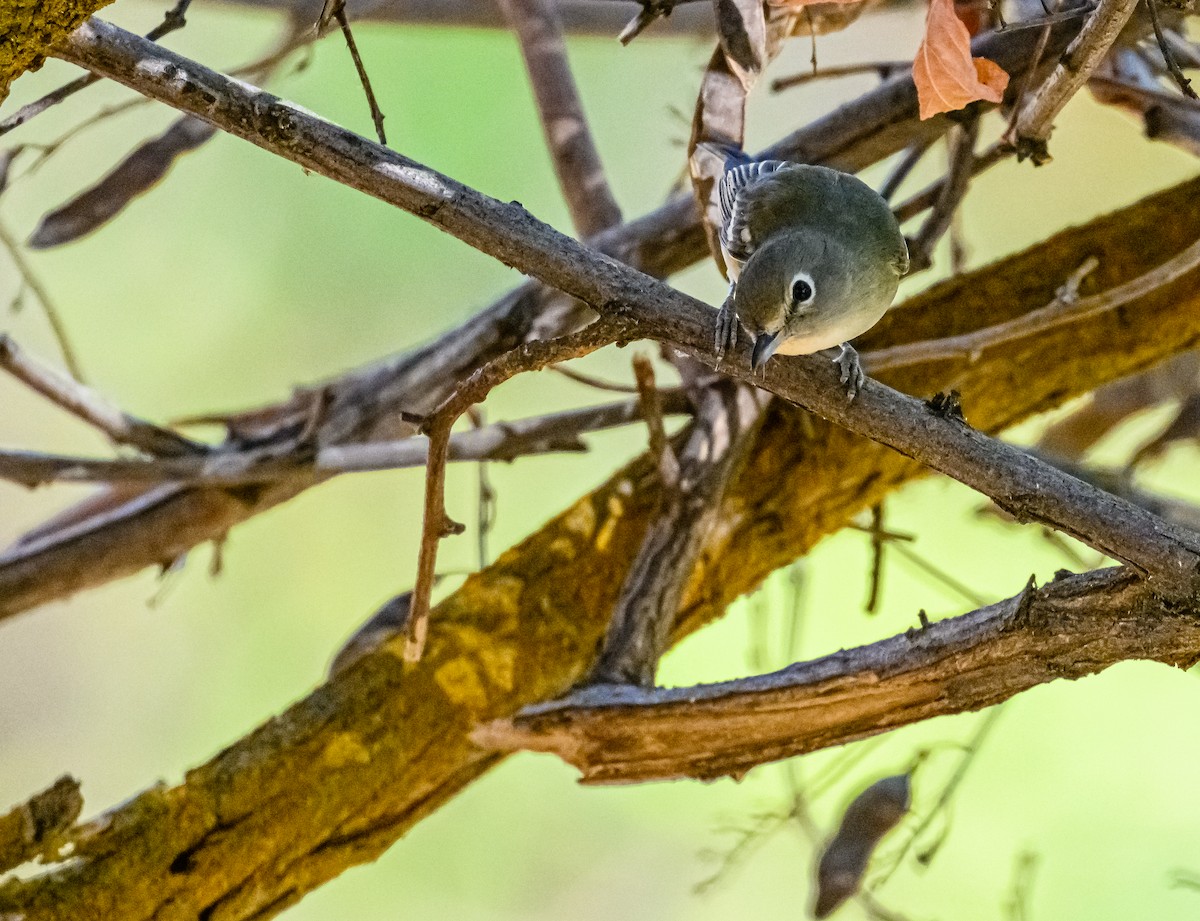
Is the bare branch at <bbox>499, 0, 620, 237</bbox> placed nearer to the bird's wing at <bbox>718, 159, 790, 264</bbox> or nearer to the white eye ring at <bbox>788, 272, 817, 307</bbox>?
the bird's wing at <bbox>718, 159, 790, 264</bbox>

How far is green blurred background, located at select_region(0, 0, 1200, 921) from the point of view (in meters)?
3.06

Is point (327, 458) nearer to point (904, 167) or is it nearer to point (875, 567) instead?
point (875, 567)

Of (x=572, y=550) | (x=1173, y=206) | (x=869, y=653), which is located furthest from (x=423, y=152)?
(x=869, y=653)

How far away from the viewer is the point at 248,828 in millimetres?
1725

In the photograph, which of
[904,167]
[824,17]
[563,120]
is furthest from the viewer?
[563,120]

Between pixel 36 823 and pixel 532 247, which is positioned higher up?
pixel 532 247

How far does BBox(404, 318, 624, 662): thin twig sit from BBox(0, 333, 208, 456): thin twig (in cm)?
79

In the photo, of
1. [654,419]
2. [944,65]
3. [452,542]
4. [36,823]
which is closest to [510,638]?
[654,419]

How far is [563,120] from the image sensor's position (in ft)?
7.82

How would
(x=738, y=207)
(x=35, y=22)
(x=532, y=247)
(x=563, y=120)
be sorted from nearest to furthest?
(x=35, y=22), (x=532, y=247), (x=738, y=207), (x=563, y=120)

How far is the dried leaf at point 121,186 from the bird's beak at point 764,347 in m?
1.19

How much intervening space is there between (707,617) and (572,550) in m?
0.27

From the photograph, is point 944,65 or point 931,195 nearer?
point 944,65

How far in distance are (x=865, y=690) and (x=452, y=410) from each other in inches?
24.7
